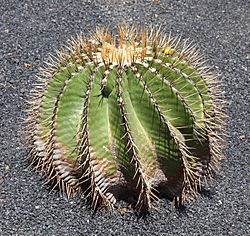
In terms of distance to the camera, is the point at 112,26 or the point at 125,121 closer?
the point at 125,121

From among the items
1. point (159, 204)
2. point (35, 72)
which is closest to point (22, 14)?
point (35, 72)

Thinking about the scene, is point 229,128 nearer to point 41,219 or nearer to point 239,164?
point 239,164

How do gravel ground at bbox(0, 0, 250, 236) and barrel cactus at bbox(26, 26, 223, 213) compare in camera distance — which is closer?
barrel cactus at bbox(26, 26, 223, 213)

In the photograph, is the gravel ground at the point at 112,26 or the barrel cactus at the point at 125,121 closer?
the barrel cactus at the point at 125,121

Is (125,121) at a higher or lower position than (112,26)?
lower
